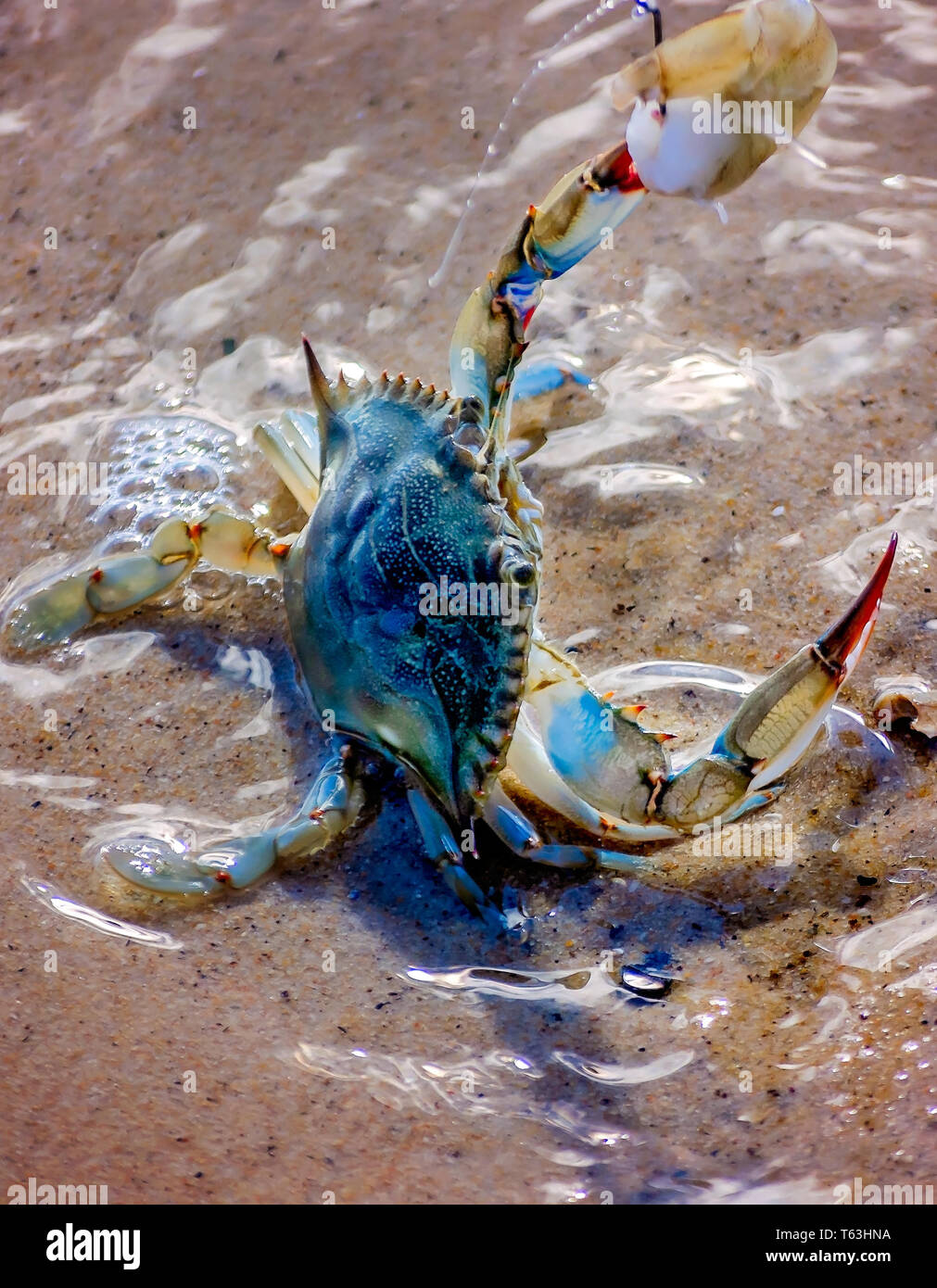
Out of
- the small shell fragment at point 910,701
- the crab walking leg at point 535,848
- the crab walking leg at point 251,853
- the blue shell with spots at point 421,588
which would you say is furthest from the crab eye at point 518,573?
the small shell fragment at point 910,701

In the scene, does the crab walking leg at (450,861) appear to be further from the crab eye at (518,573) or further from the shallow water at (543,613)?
the crab eye at (518,573)

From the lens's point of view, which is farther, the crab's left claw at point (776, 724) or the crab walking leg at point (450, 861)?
the crab walking leg at point (450, 861)

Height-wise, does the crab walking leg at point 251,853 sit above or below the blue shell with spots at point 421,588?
below

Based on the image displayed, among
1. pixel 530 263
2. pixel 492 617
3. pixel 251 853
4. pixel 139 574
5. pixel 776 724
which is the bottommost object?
pixel 251 853

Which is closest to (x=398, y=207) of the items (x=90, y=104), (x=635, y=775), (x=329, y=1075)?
(x=90, y=104)

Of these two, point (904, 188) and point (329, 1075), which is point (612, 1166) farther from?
point (904, 188)

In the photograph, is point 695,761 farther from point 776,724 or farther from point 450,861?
point 450,861

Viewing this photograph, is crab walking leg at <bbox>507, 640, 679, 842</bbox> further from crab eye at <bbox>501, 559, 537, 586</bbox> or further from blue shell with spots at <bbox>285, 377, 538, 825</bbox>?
crab eye at <bbox>501, 559, 537, 586</bbox>

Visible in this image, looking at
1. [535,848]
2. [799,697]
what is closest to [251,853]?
[535,848]

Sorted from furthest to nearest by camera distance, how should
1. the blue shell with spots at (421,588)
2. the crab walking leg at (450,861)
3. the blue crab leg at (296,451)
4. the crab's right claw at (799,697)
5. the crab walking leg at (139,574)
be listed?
the blue crab leg at (296,451) → the crab walking leg at (139,574) → the crab walking leg at (450,861) → the blue shell with spots at (421,588) → the crab's right claw at (799,697)
